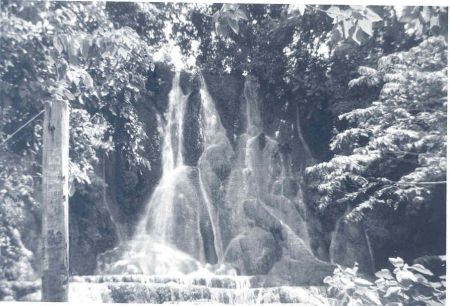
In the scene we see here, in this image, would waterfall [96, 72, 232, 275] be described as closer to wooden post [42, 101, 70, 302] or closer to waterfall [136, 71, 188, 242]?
waterfall [136, 71, 188, 242]

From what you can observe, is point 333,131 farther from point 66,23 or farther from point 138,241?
point 66,23

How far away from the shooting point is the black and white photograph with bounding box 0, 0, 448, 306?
3.57m

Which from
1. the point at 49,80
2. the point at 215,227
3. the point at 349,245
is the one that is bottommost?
the point at 349,245

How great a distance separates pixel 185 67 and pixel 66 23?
1062mm

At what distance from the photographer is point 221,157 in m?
4.00

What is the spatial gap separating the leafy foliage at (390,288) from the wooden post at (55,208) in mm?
1962

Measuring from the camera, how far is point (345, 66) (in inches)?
157

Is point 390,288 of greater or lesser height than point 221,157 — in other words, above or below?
below

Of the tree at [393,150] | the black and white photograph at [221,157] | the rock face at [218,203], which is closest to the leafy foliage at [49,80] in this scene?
the black and white photograph at [221,157]

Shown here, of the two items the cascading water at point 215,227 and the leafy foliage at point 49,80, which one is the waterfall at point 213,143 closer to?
the cascading water at point 215,227

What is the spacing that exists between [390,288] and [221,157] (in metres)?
1.64

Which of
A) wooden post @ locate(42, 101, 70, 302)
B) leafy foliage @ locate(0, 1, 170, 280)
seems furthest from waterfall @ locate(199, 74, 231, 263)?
wooden post @ locate(42, 101, 70, 302)

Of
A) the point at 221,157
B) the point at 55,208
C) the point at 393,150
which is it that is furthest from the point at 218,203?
the point at 393,150

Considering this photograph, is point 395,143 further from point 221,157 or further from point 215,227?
point 215,227
